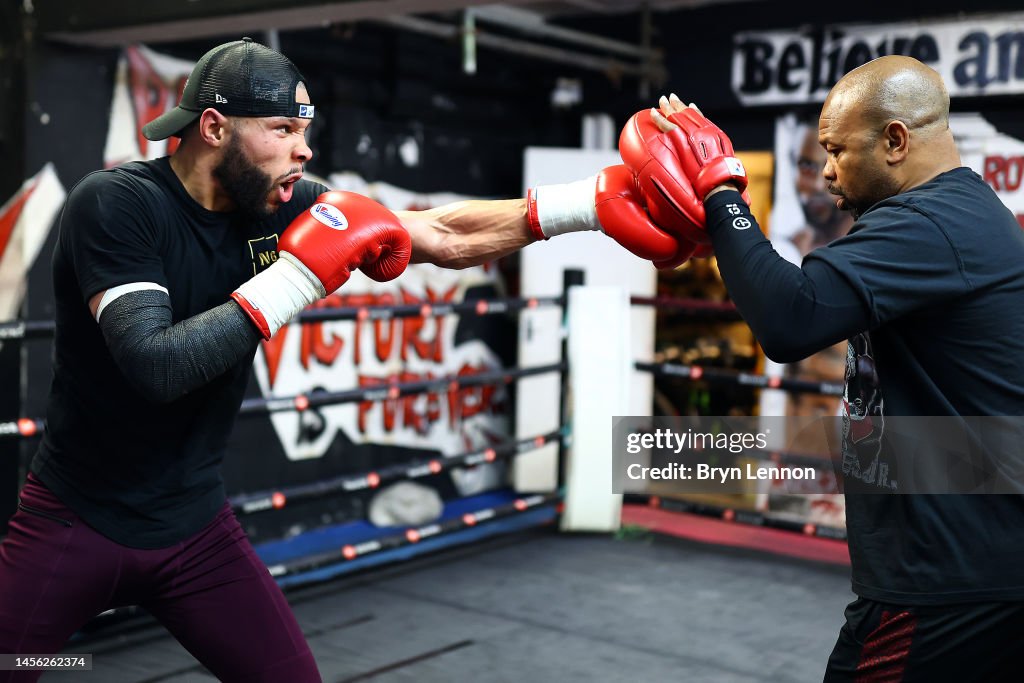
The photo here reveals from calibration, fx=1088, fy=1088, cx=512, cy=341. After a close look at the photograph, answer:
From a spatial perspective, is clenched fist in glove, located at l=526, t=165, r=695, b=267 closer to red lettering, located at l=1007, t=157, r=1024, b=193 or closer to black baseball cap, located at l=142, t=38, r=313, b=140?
black baseball cap, located at l=142, t=38, r=313, b=140

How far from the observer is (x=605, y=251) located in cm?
556

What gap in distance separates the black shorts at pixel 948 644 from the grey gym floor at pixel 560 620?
5.14 feet

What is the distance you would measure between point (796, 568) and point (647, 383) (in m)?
1.65

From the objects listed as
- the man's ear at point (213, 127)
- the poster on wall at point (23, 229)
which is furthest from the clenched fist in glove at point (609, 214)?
the poster on wall at point (23, 229)

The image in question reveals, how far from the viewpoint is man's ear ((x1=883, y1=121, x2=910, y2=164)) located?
62.6 inches

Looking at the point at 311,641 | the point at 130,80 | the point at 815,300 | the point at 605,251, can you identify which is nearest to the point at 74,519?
the point at 815,300

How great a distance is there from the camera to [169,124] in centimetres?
179

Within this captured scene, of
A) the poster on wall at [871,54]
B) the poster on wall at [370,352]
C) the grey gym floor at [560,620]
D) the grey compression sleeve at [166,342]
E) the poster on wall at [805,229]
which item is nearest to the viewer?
the grey compression sleeve at [166,342]

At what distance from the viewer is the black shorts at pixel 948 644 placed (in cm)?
153

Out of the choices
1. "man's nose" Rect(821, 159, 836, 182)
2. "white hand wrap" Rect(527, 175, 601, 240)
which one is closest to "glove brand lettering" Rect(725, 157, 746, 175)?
"man's nose" Rect(821, 159, 836, 182)

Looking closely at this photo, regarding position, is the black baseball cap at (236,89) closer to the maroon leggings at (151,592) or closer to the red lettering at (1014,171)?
the maroon leggings at (151,592)

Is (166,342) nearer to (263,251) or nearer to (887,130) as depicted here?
(263,251)

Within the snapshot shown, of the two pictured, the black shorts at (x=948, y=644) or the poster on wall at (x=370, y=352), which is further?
the poster on wall at (x=370, y=352)

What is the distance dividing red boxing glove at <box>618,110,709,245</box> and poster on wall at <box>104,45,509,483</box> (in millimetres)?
2760
